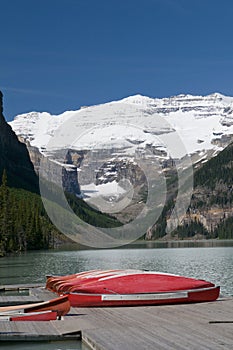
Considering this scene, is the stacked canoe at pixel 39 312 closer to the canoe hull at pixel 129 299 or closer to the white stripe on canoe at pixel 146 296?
the canoe hull at pixel 129 299

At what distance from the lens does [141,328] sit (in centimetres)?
2072

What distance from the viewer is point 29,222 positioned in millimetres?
146000

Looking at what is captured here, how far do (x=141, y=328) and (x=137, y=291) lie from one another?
22.5 feet

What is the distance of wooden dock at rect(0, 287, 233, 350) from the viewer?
17.8 m

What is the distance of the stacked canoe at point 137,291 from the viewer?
89.0ft

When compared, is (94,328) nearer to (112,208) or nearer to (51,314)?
(51,314)

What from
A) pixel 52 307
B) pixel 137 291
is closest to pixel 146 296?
pixel 137 291

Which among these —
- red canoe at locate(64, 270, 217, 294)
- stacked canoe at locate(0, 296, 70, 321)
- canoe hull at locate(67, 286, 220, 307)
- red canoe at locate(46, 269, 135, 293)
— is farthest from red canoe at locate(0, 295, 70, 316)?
red canoe at locate(46, 269, 135, 293)

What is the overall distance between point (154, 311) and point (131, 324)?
3360 millimetres

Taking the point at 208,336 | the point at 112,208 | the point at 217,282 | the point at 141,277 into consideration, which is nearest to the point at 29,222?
the point at 112,208

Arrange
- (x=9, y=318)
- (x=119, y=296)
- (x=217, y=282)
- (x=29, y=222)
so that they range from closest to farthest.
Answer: (x=9, y=318)
(x=119, y=296)
(x=217, y=282)
(x=29, y=222)

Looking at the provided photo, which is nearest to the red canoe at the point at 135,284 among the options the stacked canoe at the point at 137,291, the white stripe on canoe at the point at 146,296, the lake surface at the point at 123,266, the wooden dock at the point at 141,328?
the stacked canoe at the point at 137,291

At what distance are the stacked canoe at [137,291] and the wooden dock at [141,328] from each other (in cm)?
79

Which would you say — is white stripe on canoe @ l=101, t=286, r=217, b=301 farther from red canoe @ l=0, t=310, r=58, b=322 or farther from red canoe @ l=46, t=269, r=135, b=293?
red canoe @ l=0, t=310, r=58, b=322
